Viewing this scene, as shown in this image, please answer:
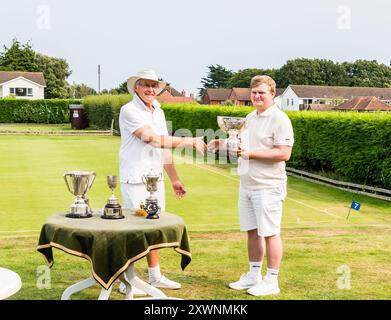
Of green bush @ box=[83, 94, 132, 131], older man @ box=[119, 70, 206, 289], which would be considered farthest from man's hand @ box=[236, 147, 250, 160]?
green bush @ box=[83, 94, 132, 131]

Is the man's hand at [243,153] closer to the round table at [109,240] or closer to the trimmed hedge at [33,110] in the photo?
the round table at [109,240]

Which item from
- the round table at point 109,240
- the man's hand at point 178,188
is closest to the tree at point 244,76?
the man's hand at point 178,188

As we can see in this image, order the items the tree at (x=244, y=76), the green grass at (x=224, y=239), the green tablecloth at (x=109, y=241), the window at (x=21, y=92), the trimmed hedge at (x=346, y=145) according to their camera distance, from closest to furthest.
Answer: the green tablecloth at (x=109, y=241) < the green grass at (x=224, y=239) < the trimmed hedge at (x=346, y=145) < the window at (x=21, y=92) < the tree at (x=244, y=76)

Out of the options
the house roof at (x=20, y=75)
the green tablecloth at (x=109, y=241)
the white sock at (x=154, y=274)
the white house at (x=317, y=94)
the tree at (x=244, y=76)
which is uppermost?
the tree at (x=244, y=76)

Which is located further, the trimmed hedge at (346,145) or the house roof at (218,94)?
the house roof at (218,94)

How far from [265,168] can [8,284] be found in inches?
121

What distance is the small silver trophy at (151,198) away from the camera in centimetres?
591

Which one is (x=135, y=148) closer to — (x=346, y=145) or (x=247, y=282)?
(x=247, y=282)

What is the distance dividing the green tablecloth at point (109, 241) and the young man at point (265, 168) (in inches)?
46.6

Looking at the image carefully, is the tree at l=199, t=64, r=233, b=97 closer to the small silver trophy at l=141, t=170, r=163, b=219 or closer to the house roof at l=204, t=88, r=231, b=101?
the house roof at l=204, t=88, r=231, b=101

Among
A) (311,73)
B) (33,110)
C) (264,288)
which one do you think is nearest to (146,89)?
(264,288)

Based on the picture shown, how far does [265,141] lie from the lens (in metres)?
6.41
